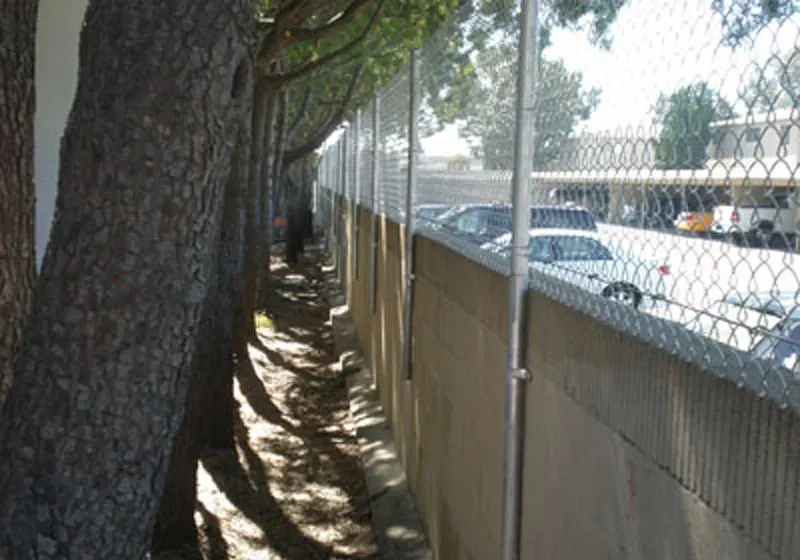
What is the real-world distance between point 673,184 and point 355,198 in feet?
38.8

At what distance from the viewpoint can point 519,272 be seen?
3.50 m

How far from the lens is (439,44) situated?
248 inches

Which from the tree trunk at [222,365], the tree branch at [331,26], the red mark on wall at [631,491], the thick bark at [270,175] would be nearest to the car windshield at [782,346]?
the red mark on wall at [631,491]

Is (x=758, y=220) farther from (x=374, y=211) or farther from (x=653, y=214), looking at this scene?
(x=374, y=211)

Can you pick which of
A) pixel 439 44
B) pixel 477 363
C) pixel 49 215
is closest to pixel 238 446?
pixel 49 215

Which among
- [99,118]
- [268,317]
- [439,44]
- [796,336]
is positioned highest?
[439,44]

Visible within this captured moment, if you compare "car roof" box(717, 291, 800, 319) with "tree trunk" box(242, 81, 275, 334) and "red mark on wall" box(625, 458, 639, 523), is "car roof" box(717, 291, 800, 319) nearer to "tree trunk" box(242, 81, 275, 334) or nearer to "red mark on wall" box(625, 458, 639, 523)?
"red mark on wall" box(625, 458, 639, 523)

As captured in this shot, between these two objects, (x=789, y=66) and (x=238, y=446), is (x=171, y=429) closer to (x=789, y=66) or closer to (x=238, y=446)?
(x=789, y=66)

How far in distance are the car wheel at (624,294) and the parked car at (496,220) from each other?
10.8 inches

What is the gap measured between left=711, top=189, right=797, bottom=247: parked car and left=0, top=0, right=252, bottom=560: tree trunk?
1.50 metres

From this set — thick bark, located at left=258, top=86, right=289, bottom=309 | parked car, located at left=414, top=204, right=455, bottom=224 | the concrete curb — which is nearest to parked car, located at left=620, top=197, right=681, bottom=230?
parked car, located at left=414, top=204, right=455, bottom=224

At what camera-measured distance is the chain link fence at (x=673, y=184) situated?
6.35 feet

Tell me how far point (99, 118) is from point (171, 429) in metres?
0.91

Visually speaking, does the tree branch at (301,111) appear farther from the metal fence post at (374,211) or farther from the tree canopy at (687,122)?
the tree canopy at (687,122)
